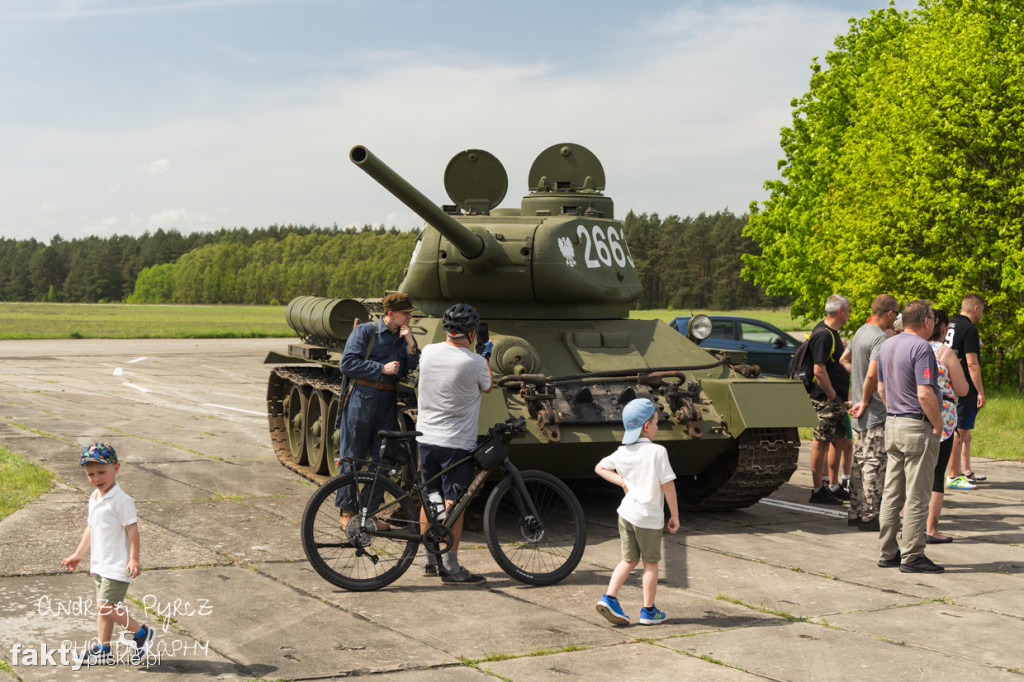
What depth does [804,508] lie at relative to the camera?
11.0 m

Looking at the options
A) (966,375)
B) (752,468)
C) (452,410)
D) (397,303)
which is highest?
(397,303)

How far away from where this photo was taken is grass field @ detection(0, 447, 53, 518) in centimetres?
1025

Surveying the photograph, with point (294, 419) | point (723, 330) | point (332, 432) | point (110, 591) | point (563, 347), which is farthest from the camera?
point (723, 330)

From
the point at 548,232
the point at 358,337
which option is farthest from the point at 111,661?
the point at 548,232

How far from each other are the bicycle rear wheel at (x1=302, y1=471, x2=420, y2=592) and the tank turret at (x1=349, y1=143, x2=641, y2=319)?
3.06 meters

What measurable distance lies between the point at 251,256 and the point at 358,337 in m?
132

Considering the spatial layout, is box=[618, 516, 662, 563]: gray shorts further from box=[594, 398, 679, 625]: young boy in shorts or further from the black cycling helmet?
the black cycling helmet

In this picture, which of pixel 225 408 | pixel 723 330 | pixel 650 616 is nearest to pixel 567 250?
pixel 650 616

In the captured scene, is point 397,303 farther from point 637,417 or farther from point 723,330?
point 723,330

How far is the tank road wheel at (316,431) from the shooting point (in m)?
12.4

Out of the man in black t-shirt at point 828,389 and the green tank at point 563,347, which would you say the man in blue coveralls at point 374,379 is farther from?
the man in black t-shirt at point 828,389

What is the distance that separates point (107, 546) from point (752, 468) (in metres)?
5.83

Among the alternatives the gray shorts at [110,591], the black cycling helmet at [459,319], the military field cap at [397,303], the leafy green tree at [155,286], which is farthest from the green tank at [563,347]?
the leafy green tree at [155,286]

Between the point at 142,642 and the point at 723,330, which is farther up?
the point at 723,330
